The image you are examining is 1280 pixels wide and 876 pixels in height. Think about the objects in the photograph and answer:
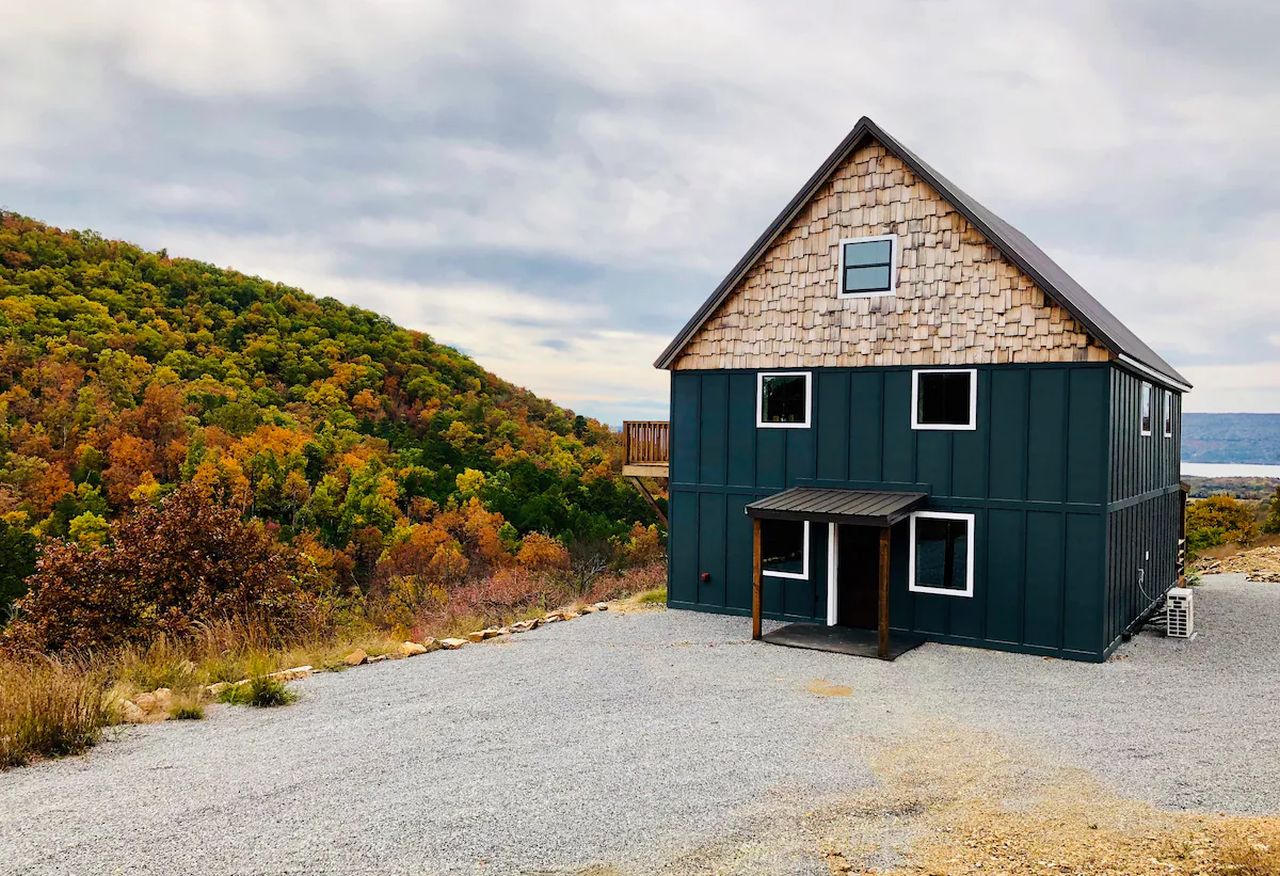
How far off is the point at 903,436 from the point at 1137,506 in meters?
4.39

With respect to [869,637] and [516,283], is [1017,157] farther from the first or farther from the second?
[516,283]

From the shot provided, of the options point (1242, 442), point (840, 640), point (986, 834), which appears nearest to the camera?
point (986, 834)

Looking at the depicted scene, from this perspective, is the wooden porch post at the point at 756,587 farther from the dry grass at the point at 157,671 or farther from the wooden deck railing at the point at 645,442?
the dry grass at the point at 157,671

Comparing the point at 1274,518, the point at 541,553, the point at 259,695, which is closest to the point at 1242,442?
the point at 1274,518

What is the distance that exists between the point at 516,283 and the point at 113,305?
22553 mm

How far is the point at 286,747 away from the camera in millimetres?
7203

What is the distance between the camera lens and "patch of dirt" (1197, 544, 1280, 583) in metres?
20.5

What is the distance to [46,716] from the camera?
7.00 metres

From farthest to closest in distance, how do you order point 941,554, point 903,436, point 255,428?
point 255,428
point 903,436
point 941,554

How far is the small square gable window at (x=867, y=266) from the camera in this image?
12.4m

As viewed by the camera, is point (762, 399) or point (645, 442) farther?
point (645, 442)

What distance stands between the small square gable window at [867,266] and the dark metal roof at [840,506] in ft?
10.4

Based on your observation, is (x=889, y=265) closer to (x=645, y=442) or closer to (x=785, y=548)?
(x=785, y=548)

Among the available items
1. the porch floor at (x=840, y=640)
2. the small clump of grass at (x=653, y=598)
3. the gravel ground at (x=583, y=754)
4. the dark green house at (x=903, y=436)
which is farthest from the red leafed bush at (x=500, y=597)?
the porch floor at (x=840, y=640)
